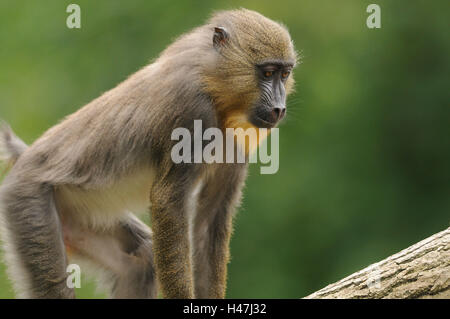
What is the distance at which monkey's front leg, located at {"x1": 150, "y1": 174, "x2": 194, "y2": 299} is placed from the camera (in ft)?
22.6

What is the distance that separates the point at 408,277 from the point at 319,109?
6514mm

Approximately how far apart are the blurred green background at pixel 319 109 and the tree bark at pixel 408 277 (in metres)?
5.88

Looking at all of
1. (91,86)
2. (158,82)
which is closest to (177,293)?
(158,82)

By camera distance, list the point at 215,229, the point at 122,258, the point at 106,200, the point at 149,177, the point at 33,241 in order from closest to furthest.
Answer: the point at 33,241 → the point at 149,177 → the point at 106,200 → the point at 215,229 → the point at 122,258

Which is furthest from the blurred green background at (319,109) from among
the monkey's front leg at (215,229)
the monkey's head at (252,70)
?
the monkey's head at (252,70)

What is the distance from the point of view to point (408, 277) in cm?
608

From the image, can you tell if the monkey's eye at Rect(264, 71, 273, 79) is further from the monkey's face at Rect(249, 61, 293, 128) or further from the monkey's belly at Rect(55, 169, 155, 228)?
the monkey's belly at Rect(55, 169, 155, 228)

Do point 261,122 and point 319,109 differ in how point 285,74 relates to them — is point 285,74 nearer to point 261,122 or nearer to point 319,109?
point 261,122

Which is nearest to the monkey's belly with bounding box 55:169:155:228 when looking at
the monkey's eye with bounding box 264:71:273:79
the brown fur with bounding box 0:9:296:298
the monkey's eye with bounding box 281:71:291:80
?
the brown fur with bounding box 0:9:296:298

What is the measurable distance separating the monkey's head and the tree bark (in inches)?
64.6

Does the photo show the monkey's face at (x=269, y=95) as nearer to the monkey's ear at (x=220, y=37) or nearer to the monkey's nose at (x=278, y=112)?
the monkey's nose at (x=278, y=112)

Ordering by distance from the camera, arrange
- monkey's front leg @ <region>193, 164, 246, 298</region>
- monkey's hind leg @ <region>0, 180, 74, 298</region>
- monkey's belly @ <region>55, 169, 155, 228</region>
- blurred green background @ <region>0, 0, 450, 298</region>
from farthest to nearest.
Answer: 1. blurred green background @ <region>0, 0, 450, 298</region>
2. monkey's front leg @ <region>193, 164, 246, 298</region>
3. monkey's belly @ <region>55, 169, 155, 228</region>
4. monkey's hind leg @ <region>0, 180, 74, 298</region>

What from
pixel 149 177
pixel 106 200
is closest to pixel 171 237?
pixel 149 177

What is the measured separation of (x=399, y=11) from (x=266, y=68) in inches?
242
